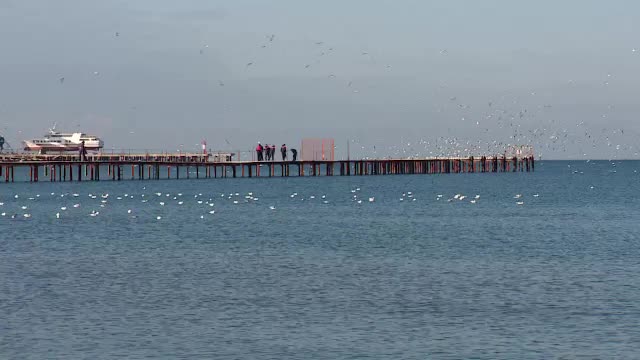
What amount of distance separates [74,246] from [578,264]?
19499 mm

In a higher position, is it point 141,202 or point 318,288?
point 141,202

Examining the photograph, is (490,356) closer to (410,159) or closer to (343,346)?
(343,346)

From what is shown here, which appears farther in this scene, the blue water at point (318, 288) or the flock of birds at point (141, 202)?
the flock of birds at point (141, 202)

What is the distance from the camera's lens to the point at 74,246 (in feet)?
151

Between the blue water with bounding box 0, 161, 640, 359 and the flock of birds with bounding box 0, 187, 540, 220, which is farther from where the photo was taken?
the flock of birds with bounding box 0, 187, 540, 220

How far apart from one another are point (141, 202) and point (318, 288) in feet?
179

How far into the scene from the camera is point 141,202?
84.9 m

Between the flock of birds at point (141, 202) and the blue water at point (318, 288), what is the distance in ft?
19.6

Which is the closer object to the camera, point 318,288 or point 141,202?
point 318,288

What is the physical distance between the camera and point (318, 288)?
31953 mm

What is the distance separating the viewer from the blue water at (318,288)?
926 inches

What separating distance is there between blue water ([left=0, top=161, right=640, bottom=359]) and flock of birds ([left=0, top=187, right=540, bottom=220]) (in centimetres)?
597

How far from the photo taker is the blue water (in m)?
23.5

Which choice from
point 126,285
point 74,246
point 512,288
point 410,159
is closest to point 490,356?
point 512,288
